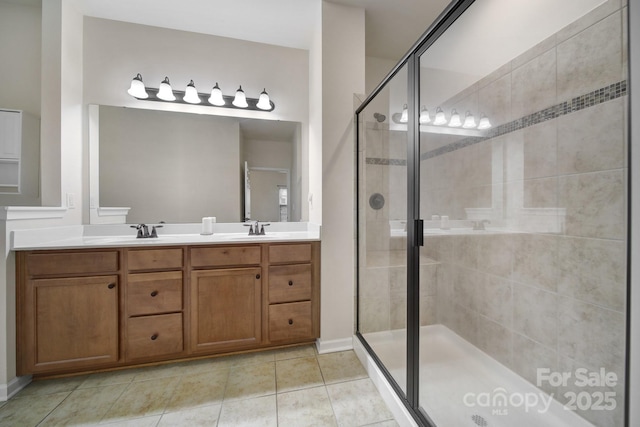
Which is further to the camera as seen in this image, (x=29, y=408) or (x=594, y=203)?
→ (x=29, y=408)

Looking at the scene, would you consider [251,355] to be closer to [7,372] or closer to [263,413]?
[263,413]

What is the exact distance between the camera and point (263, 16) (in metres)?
2.02

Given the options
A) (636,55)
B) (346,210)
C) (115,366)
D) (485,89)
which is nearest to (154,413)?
(115,366)

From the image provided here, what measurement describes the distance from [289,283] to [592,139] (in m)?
1.81

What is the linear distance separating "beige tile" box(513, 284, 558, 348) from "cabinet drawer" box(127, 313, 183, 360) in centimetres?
210

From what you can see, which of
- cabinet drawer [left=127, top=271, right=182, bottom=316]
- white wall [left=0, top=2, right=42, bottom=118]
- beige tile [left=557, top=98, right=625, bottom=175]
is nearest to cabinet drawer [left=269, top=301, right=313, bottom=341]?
cabinet drawer [left=127, top=271, right=182, bottom=316]

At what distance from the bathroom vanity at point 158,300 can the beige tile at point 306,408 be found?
445mm

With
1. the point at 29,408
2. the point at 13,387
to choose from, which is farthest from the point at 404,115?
the point at 13,387

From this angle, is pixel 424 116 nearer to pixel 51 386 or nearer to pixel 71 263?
pixel 71 263

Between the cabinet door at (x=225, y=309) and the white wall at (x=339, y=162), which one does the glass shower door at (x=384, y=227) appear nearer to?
the white wall at (x=339, y=162)

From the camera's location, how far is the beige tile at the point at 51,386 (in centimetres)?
146

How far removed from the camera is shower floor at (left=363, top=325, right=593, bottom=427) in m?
1.15

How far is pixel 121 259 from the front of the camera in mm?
1608

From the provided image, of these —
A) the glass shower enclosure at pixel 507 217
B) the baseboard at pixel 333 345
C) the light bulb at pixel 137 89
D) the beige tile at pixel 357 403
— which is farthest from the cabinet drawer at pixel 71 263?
the glass shower enclosure at pixel 507 217
